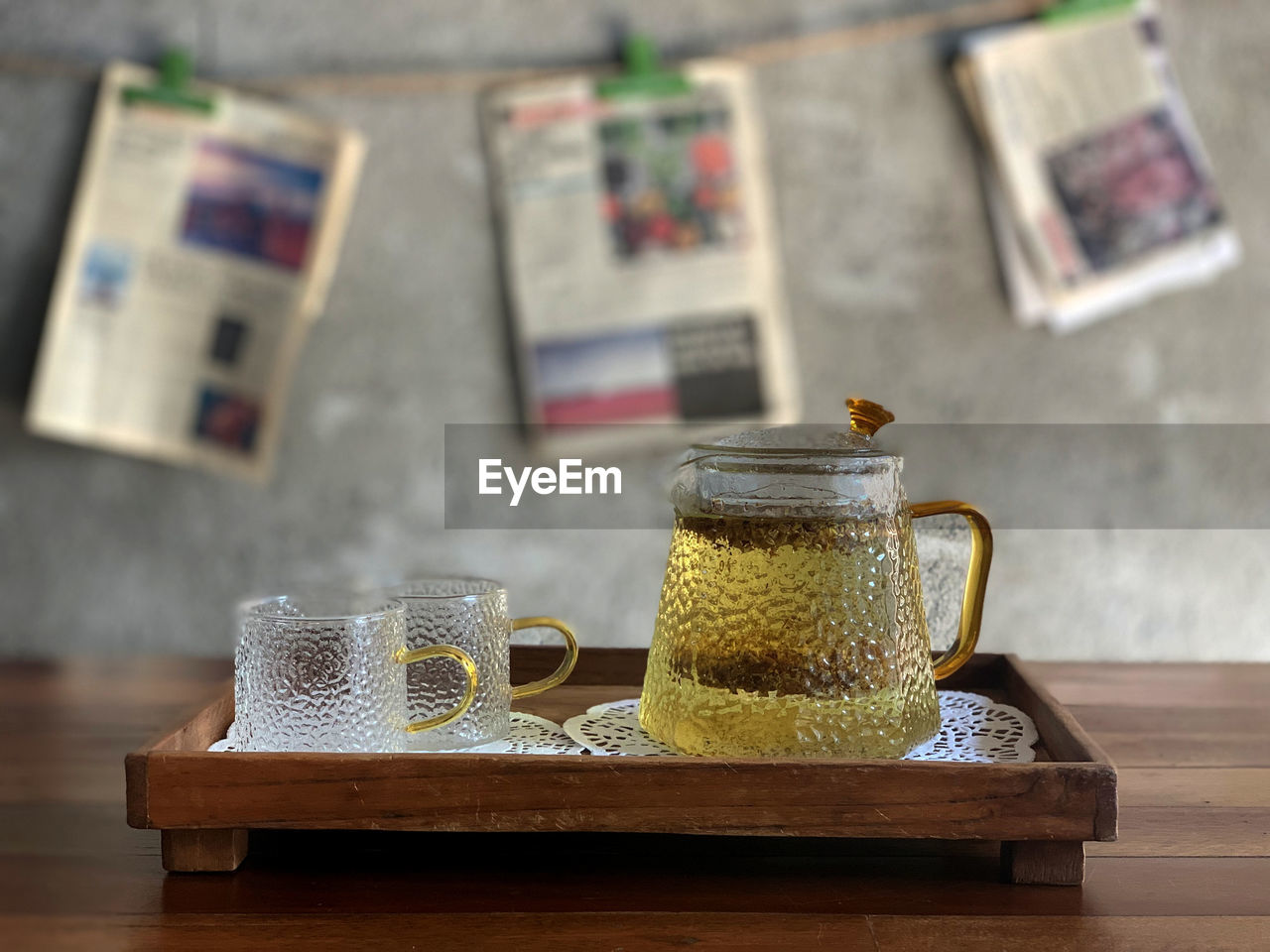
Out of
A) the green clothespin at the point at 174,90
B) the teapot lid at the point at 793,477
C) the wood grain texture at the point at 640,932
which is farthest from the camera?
the green clothespin at the point at 174,90

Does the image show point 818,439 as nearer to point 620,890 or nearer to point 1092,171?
point 620,890

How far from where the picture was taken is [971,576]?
1.94 feet

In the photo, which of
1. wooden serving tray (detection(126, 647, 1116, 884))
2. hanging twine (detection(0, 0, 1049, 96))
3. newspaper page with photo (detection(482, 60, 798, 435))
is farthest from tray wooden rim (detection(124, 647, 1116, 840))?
hanging twine (detection(0, 0, 1049, 96))

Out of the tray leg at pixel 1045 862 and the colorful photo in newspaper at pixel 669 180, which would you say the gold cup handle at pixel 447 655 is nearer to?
the tray leg at pixel 1045 862

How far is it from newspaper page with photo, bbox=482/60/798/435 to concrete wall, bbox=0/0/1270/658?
0.04m

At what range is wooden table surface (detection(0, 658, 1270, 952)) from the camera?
46 centimetres

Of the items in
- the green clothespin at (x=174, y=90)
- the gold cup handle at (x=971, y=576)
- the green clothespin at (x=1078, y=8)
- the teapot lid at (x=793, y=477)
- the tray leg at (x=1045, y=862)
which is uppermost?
the green clothespin at (x=1078, y=8)

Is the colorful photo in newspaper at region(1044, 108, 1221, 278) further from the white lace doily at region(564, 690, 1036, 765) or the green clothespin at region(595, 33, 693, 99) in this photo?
the white lace doily at region(564, 690, 1036, 765)

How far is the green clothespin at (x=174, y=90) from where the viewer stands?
161 centimetres

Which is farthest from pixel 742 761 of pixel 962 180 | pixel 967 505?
pixel 962 180

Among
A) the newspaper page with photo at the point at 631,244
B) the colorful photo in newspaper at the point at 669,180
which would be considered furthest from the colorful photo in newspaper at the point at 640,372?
the colorful photo in newspaper at the point at 669,180

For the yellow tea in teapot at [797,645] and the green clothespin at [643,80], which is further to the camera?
the green clothespin at [643,80]

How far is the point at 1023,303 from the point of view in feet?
5.49

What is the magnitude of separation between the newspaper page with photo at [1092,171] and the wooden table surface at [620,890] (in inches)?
44.3
